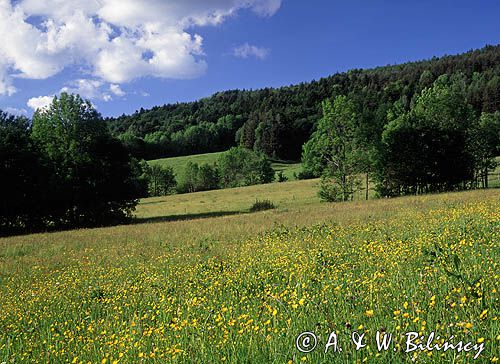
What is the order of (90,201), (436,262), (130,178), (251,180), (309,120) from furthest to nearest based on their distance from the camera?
(309,120) → (251,180) → (130,178) → (90,201) → (436,262)

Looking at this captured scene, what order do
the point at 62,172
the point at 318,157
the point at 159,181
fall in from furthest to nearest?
the point at 159,181 < the point at 318,157 < the point at 62,172

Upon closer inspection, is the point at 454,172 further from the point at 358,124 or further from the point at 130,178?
the point at 130,178

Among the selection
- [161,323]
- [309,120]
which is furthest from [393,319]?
[309,120]

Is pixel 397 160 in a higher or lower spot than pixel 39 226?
higher

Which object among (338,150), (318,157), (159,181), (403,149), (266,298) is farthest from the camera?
(159,181)

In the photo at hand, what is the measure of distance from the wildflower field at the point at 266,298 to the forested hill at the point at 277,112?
312 feet

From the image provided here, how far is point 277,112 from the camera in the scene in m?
133

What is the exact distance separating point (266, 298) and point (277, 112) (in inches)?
5117

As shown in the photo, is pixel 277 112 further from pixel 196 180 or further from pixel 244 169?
pixel 196 180

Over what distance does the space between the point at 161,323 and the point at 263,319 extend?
1.81 metres

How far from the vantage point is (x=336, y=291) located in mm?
5707

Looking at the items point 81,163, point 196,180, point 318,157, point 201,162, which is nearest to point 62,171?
point 81,163

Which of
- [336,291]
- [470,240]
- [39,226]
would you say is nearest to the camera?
[336,291]

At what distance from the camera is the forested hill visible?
12300cm
